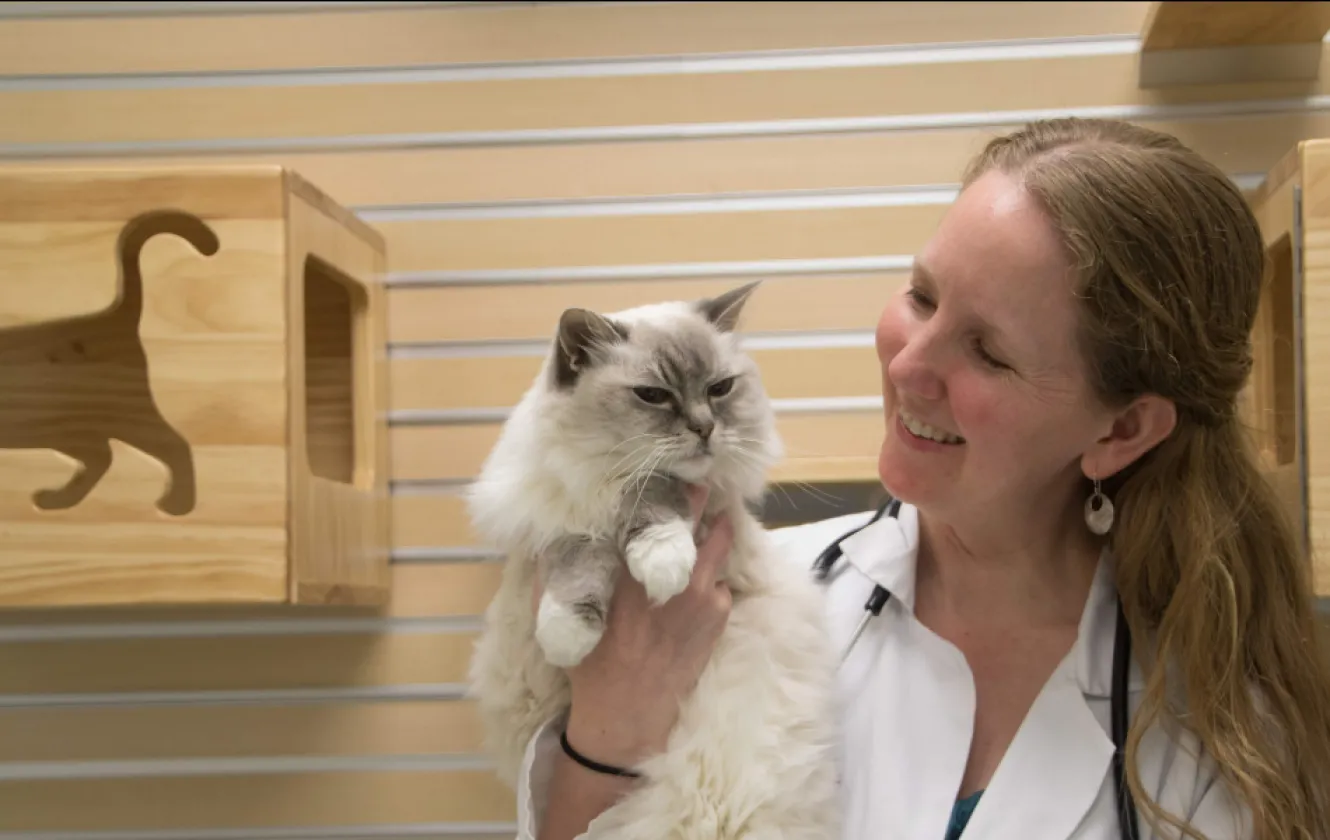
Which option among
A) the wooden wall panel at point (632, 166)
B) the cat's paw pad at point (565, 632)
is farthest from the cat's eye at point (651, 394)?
the wooden wall panel at point (632, 166)

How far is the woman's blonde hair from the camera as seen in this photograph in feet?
4.50

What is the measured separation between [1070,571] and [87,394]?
6.45ft

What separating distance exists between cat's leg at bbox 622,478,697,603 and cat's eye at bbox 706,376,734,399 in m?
0.16

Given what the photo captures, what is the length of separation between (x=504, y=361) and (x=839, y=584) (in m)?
0.93

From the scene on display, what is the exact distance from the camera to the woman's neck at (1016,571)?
159 cm

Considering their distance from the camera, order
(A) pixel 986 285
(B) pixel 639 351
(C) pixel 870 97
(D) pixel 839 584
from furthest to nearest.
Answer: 1. (C) pixel 870 97
2. (D) pixel 839 584
3. (B) pixel 639 351
4. (A) pixel 986 285

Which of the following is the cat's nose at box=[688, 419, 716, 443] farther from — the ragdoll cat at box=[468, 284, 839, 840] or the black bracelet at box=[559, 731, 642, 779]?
the black bracelet at box=[559, 731, 642, 779]

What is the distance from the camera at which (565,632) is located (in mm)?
1339

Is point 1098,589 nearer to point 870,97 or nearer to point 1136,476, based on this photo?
point 1136,476

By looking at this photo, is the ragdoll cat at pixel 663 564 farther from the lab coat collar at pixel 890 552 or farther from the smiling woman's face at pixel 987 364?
the smiling woman's face at pixel 987 364

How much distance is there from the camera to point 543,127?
2.20 metres

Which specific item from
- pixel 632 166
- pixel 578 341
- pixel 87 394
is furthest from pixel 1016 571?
pixel 87 394

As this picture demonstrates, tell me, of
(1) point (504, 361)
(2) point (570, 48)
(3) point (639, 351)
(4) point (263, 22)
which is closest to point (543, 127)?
(2) point (570, 48)

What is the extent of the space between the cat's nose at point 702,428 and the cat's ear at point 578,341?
0.61ft
